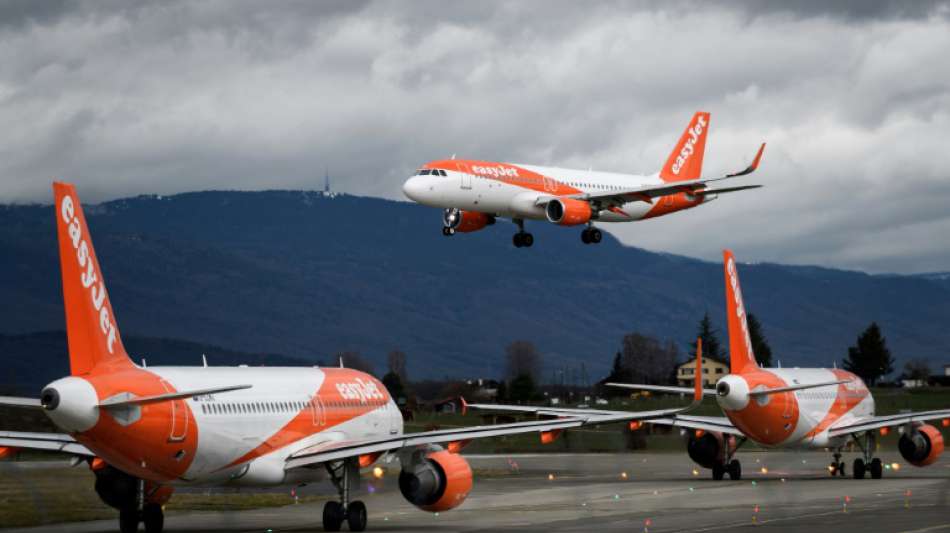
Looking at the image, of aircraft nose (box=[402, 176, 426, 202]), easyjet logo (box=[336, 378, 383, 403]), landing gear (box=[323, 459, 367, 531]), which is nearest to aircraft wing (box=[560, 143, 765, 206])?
aircraft nose (box=[402, 176, 426, 202])

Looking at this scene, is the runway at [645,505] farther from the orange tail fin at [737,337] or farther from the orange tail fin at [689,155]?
the orange tail fin at [689,155]

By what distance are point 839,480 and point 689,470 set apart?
351 inches

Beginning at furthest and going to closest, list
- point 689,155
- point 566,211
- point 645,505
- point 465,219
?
1. point 689,155
2. point 465,219
3. point 566,211
4. point 645,505

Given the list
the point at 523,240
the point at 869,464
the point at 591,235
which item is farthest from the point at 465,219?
the point at 869,464

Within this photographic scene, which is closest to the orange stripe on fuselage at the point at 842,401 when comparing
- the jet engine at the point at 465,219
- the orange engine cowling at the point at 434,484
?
the jet engine at the point at 465,219

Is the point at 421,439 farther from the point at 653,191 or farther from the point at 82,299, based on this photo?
the point at 653,191

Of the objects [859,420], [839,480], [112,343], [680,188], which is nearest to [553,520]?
[112,343]

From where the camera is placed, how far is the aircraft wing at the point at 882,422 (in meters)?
54.4

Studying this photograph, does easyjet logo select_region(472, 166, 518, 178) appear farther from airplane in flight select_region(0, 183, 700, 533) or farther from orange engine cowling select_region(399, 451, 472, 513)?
orange engine cowling select_region(399, 451, 472, 513)

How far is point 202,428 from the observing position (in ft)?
109

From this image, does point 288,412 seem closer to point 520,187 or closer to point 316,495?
point 316,495

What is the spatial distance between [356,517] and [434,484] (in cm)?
216

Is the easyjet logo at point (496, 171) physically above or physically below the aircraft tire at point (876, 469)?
above

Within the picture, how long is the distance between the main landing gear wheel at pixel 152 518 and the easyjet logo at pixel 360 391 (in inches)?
243
